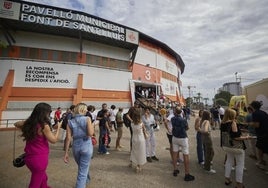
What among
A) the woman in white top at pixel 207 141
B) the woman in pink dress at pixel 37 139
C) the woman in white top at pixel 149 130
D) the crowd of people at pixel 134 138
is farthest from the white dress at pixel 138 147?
the woman in pink dress at pixel 37 139

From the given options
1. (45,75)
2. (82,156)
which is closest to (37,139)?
(82,156)

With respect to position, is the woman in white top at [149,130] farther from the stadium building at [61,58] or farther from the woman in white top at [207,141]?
the stadium building at [61,58]

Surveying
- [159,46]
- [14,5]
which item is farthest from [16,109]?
[159,46]

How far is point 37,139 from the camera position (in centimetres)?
297

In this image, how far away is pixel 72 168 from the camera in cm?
564

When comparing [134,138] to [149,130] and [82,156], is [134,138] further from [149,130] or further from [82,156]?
[82,156]

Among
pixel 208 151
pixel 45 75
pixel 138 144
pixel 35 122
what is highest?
pixel 45 75

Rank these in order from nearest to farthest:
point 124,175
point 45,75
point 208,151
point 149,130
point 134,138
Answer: point 124,175 < point 208,151 < point 134,138 < point 149,130 < point 45,75

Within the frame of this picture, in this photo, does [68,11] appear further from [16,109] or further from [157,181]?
[157,181]

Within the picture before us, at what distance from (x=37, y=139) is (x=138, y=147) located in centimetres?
302

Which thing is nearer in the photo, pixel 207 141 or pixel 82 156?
pixel 82 156

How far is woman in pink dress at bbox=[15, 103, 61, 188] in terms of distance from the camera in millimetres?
2907

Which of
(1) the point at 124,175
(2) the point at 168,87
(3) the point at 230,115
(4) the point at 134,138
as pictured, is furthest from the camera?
(2) the point at 168,87

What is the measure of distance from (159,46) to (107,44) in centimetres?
1017
